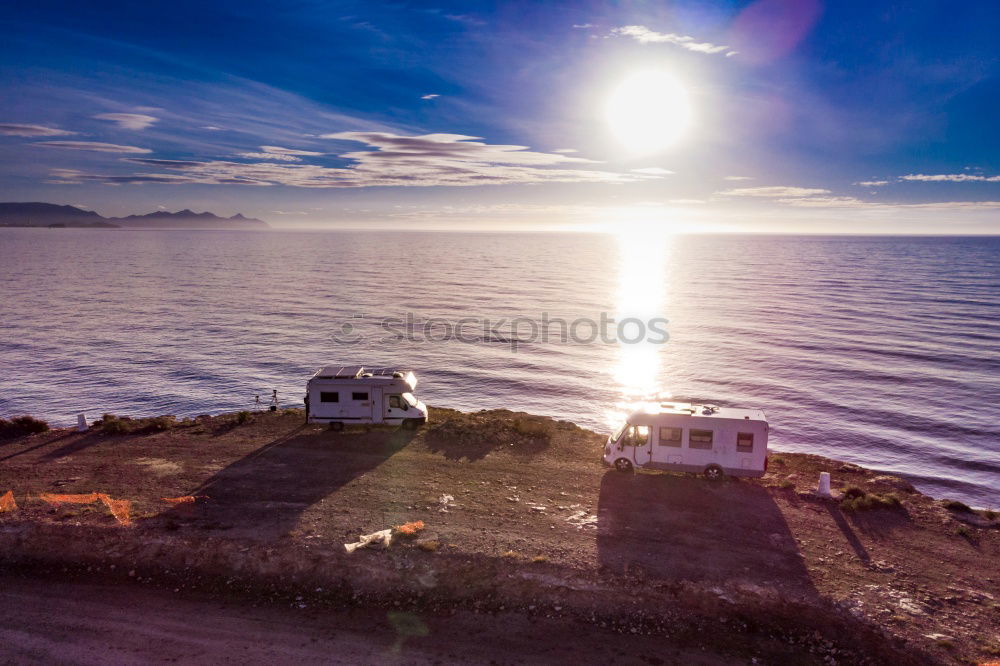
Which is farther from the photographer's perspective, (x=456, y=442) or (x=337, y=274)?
(x=337, y=274)

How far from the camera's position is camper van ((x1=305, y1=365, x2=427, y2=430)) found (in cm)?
2478

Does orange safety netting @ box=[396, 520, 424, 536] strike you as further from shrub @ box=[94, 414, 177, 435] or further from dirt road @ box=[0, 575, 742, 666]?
shrub @ box=[94, 414, 177, 435]

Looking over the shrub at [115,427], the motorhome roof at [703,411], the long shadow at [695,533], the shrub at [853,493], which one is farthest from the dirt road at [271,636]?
the shrub at [115,427]

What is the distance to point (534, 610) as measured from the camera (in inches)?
517

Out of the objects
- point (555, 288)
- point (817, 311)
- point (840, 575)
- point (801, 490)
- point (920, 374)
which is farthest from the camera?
point (555, 288)

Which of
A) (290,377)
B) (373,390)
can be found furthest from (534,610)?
(290,377)

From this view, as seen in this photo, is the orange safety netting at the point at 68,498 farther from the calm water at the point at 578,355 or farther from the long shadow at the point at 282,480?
the calm water at the point at 578,355

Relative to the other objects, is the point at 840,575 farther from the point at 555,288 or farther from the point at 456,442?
the point at 555,288

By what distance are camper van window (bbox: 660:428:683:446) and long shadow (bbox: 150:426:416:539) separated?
34.3 feet

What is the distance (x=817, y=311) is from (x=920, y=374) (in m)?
31.9

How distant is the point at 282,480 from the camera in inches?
776

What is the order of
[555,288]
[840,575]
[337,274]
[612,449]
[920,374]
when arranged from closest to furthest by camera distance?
[840,575] < [612,449] < [920,374] < [555,288] < [337,274]

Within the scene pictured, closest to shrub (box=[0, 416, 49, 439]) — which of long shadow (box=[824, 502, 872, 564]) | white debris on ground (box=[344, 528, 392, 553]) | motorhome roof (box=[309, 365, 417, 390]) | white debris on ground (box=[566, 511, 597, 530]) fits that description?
motorhome roof (box=[309, 365, 417, 390])

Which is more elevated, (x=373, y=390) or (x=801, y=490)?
(x=373, y=390)
